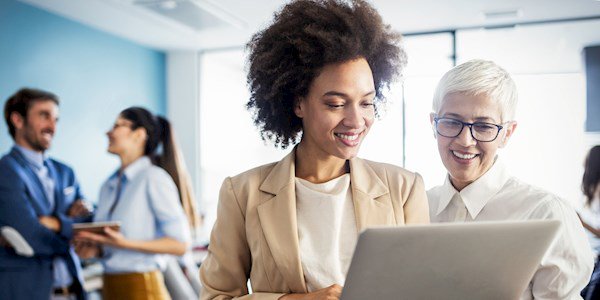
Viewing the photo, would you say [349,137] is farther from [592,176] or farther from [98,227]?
[592,176]

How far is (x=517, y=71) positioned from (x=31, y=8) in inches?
157

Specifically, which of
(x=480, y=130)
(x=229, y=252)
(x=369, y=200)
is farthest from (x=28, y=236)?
(x=480, y=130)

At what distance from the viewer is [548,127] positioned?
15.9ft

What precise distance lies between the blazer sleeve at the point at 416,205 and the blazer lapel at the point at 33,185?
222 cm

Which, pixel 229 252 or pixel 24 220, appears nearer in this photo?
pixel 229 252

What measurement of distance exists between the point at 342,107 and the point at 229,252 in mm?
395

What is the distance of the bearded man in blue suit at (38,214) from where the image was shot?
9.02 feet

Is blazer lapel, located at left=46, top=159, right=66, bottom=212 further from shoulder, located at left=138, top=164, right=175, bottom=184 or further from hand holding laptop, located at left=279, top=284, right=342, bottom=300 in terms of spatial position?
hand holding laptop, located at left=279, top=284, right=342, bottom=300

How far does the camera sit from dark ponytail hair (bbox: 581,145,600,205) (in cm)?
353

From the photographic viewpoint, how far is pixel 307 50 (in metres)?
1.25

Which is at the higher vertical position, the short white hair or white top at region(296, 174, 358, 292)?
the short white hair

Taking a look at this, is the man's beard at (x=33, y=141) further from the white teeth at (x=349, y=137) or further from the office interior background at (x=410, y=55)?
the white teeth at (x=349, y=137)

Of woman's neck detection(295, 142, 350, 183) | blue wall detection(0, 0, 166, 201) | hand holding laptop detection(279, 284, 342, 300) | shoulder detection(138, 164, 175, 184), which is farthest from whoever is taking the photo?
blue wall detection(0, 0, 166, 201)

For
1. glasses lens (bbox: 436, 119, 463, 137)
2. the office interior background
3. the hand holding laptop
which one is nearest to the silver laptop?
the hand holding laptop
